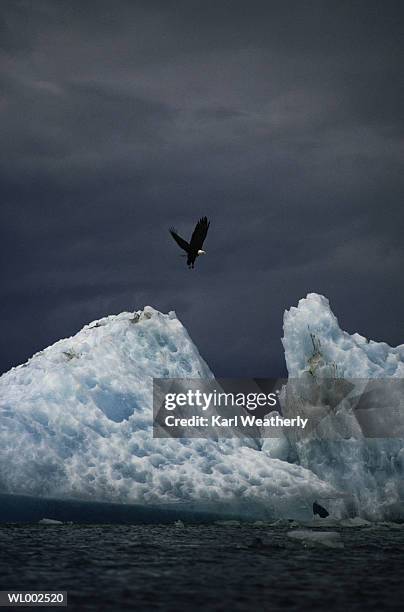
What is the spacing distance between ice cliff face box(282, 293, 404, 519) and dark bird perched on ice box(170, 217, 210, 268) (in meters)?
10.2

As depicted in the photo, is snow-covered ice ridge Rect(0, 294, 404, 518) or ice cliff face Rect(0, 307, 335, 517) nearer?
ice cliff face Rect(0, 307, 335, 517)

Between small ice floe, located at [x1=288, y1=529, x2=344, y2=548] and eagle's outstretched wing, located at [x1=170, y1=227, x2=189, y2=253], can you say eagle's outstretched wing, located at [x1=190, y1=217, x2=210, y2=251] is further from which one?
small ice floe, located at [x1=288, y1=529, x2=344, y2=548]

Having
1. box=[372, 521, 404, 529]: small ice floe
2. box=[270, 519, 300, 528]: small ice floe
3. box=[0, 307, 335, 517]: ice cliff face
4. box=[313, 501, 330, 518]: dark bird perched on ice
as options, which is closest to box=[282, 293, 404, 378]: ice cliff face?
box=[0, 307, 335, 517]: ice cliff face

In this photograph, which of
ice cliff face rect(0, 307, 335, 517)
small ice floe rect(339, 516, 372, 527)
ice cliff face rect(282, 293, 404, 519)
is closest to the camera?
ice cliff face rect(0, 307, 335, 517)

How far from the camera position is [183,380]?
2620 centimetres

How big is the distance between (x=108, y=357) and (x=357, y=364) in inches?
358

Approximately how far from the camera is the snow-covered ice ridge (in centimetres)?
2167

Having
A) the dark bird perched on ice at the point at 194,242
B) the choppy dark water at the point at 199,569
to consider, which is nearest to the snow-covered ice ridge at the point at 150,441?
the choppy dark water at the point at 199,569

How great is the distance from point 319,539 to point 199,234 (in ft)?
27.3

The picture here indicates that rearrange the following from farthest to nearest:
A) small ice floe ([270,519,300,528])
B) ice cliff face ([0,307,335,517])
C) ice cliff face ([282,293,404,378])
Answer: ice cliff face ([282,293,404,378]) → small ice floe ([270,519,300,528]) → ice cliff face ([0,307,335,517])

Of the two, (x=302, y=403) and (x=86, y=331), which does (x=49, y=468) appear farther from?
(x=302, y=403)

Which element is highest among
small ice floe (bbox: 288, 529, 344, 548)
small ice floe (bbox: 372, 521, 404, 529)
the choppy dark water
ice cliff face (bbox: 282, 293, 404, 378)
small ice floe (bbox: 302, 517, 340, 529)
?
ice cliff face (bbox: 282, 293, 404, 378)

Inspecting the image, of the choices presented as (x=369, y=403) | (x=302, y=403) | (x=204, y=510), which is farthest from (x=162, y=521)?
(x=369, y=403)

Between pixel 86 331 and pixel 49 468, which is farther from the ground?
pixel 86 331
